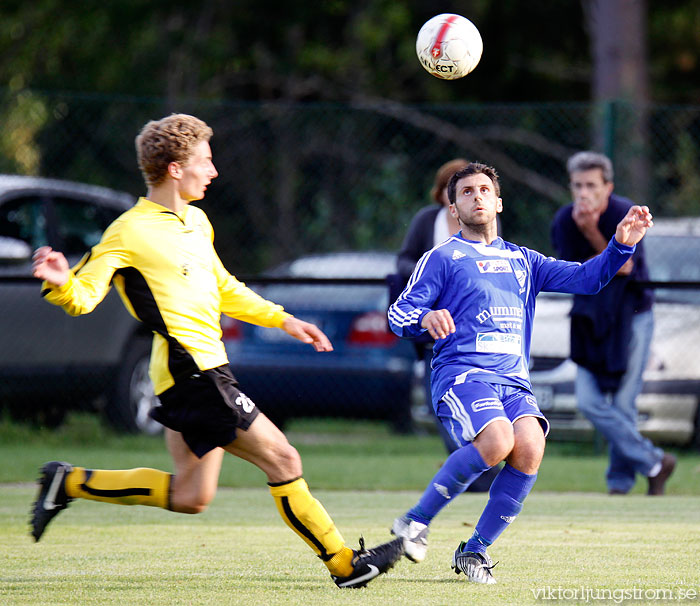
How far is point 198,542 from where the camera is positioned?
608 centimetres

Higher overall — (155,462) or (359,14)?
(359,14)

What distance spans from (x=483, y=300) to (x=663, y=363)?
524 cm

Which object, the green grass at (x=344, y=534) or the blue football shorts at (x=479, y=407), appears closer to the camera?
the green grass at (x=344, y=534)

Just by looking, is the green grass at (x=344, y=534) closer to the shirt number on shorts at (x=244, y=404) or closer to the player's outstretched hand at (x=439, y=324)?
the shirt number on shorts at (x=244, y=404)

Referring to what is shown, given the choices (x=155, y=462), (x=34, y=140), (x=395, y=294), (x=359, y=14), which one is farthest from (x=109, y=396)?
(x=359, y=14)

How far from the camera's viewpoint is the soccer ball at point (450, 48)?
6.80 metres

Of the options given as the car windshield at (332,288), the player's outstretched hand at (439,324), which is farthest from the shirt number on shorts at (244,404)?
the car windshield at (332,288)

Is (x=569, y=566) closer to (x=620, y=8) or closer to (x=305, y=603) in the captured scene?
(x=305, y=603)

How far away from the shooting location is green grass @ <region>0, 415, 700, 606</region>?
4.76 meters

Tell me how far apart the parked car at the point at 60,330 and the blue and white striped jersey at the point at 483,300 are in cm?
547

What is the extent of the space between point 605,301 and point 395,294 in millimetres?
1417

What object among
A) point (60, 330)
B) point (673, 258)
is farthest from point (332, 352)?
point (673, 258)

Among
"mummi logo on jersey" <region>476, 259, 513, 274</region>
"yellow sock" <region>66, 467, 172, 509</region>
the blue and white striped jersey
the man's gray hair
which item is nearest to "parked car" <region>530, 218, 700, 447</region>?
the man's gray hair

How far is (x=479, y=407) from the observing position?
502 centimetres
